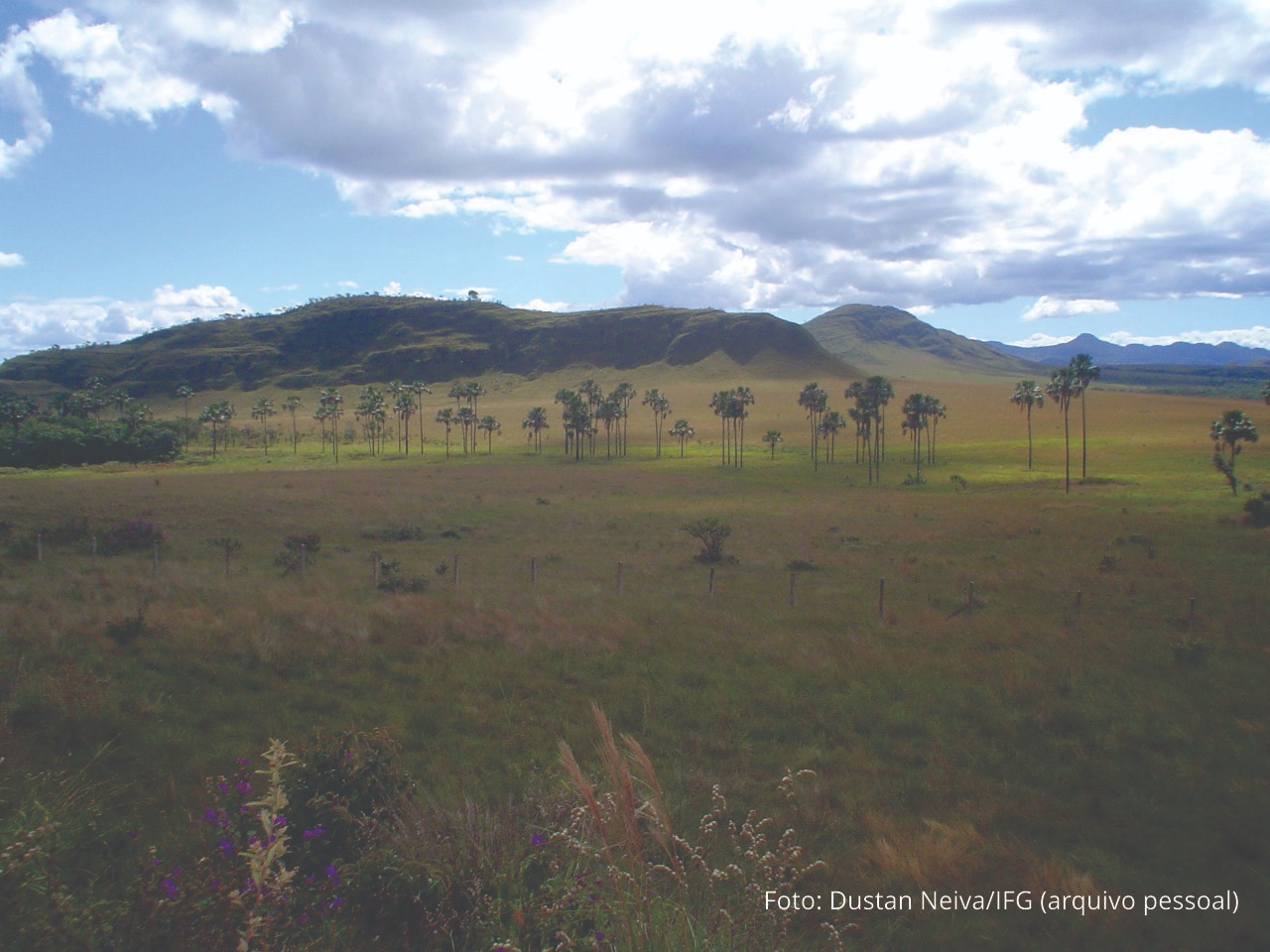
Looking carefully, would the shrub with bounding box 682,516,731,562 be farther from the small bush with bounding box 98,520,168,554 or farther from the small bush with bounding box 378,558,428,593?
the small bush with bounding box 98,520,168,554

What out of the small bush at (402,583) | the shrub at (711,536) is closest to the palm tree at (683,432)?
the shrub at (711,536)

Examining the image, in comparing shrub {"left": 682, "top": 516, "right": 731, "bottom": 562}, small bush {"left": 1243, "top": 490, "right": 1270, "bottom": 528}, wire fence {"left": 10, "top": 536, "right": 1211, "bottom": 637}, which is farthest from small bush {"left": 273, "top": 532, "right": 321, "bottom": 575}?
small bush {"left": 1243, "top": 490, "right": 1270, "bottom": 528}

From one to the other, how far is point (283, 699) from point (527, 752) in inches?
166

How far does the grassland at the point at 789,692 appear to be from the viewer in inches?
315

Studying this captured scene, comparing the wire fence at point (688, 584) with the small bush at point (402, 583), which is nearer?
the wire fence at point (688, 584)

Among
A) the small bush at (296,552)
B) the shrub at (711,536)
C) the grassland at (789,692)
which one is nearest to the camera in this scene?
the grassland at (789,692)

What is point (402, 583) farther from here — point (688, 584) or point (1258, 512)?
point (1258, 512)

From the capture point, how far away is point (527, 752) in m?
9.95

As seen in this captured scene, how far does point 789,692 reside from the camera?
1283cm

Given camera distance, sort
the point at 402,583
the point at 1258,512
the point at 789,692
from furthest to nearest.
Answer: the point at 1258,512 < the point at 402,583 < the point at 789,692

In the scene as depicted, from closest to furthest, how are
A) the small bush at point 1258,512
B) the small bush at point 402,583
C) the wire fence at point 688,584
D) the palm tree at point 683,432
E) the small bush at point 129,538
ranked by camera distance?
the wire fence at point 688,584 → the small bush at point 402,583 → the small bush at point 129,538 → the small bush at point 1258,512 → the palm tree at point 683,432

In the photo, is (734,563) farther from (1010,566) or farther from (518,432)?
(518,432)

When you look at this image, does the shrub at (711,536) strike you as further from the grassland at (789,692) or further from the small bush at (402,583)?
the small bush at (402,583)

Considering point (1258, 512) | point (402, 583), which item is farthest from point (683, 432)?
point (402, 583)
